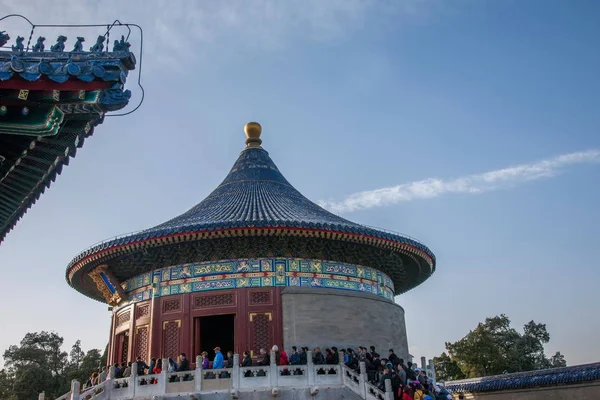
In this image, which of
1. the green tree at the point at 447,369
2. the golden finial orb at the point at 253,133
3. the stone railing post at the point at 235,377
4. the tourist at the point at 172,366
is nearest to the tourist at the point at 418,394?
the stone railing post at the point at 235,377

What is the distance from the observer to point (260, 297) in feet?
54.9

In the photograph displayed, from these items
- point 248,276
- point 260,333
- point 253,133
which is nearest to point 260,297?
point 248,276

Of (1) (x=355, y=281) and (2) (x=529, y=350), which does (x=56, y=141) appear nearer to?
(1) (x=355, y=281)

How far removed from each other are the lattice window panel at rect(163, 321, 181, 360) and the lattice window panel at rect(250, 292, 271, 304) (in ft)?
7.05

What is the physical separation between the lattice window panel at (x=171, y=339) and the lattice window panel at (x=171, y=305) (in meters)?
0.37

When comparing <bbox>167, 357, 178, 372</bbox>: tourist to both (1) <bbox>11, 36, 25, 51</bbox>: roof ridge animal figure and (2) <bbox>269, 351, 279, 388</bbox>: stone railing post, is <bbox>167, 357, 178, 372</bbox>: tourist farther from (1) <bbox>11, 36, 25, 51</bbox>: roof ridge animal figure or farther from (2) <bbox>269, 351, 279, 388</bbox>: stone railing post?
(1) <bbox>11, 36, 25, 51</bbox>: roof ridge animal figure

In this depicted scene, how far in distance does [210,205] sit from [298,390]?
28.9ft

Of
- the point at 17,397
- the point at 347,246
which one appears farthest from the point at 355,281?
the point at 17,397

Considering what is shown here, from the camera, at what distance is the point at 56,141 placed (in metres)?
6.61

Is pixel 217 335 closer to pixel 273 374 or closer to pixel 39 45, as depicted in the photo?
pixel 273 374

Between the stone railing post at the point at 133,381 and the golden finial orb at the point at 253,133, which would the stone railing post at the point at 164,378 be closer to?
the stone railing post at the point at 133,381

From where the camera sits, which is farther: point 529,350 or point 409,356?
point 529,350

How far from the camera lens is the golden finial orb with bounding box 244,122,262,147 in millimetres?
24531

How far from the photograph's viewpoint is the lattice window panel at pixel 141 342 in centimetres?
1719
